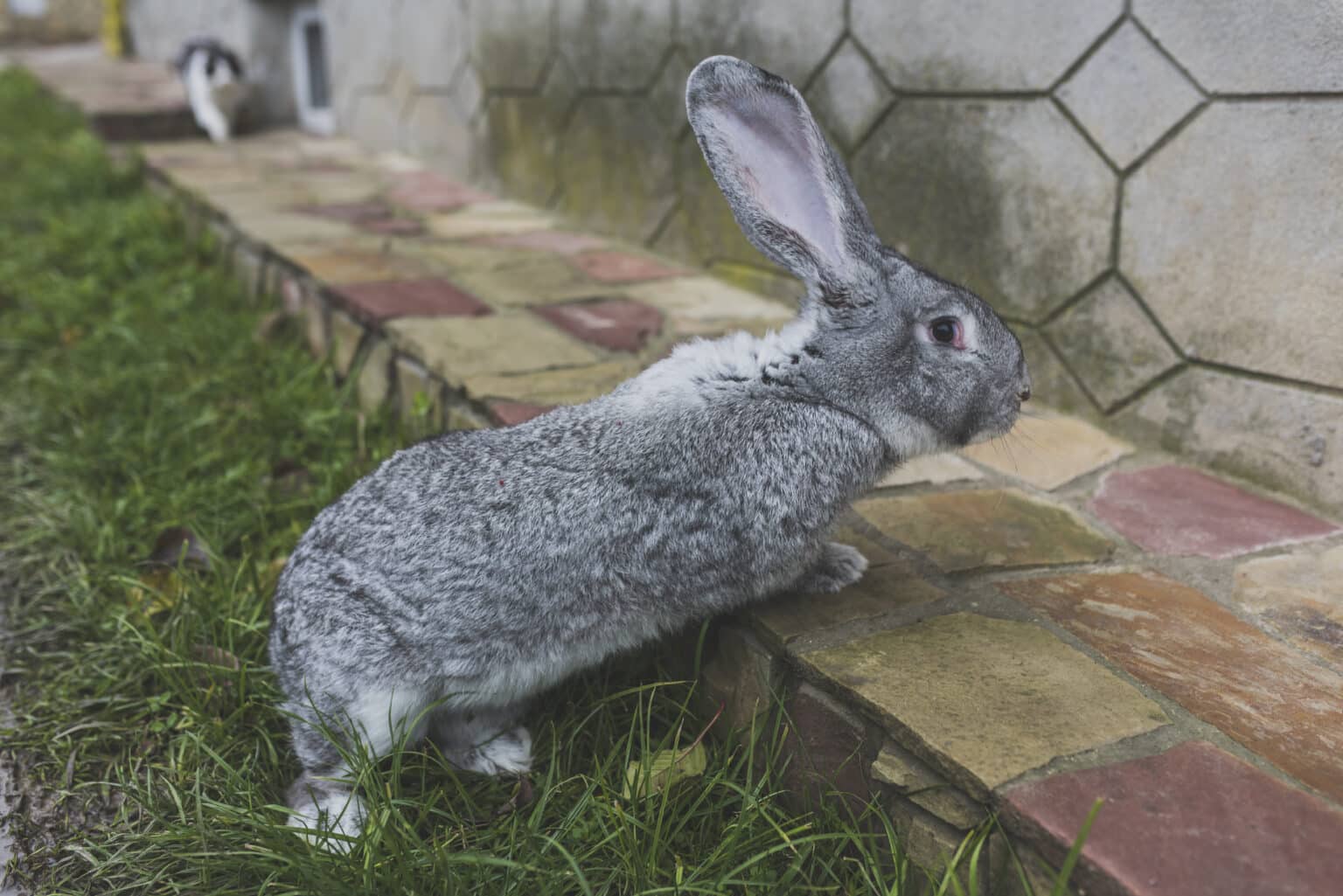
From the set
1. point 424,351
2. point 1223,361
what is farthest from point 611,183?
point 1223,361

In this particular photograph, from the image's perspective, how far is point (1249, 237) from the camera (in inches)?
101

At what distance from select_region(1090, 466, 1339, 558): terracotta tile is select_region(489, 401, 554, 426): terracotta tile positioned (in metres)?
1.33

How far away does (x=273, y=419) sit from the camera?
3.25m

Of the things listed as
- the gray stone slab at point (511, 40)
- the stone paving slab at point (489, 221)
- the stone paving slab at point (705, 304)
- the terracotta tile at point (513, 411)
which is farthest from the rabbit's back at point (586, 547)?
the gray stone slab at point (511, 40)

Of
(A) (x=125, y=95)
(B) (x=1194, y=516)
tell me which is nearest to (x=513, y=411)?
(B) (x=1194, y=516)

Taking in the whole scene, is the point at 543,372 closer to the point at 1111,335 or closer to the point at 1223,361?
the point at 1111,335

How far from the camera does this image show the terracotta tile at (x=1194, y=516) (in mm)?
2406

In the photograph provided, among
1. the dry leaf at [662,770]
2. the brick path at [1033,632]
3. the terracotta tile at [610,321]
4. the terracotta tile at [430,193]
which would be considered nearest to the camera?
the brick path at [1033,632]

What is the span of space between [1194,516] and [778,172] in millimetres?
1275

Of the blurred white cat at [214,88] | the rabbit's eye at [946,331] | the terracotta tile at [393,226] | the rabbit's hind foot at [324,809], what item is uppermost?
the blurred white cat at [214,88]

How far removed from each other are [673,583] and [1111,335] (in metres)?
1.60

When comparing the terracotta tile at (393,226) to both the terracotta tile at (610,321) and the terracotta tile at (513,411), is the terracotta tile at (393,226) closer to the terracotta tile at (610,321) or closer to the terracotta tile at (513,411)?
the terracotta tile at (610,321)

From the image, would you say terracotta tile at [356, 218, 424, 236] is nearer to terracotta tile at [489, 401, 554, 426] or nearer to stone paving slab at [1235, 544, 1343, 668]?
terracotta tile at [489, 401, 554, 426]

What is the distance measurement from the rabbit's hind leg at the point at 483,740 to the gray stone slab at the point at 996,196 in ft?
6.08
